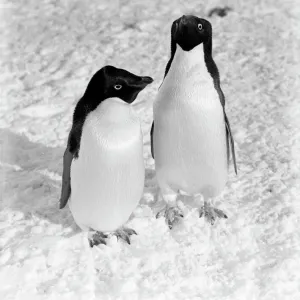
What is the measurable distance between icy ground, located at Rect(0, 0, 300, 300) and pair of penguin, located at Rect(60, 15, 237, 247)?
134 millimetres

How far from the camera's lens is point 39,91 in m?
3.44

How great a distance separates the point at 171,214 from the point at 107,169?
18.7 inches

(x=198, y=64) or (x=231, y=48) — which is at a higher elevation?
(x=198, y=64)

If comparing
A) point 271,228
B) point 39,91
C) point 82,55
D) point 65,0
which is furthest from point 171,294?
point 65,0

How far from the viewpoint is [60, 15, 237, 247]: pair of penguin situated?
2.00 m

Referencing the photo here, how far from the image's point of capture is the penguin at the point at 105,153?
1.98 metres

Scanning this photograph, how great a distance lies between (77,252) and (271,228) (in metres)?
0.81

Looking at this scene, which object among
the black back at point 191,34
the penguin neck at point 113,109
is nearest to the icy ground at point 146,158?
the penguin neck at point 113,109

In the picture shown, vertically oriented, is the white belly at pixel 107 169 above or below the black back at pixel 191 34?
below

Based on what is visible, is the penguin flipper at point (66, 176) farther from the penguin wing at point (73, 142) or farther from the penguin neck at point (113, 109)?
the penguin neck at point (113, 109)

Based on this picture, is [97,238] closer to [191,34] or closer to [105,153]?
[105,153]

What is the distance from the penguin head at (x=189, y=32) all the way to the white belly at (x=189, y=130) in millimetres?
34

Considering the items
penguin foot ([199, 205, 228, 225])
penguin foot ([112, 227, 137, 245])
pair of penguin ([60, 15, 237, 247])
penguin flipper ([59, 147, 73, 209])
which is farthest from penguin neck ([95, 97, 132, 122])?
penguin foot ([199, 205, 228, 225])

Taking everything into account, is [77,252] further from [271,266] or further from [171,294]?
[271,266]
